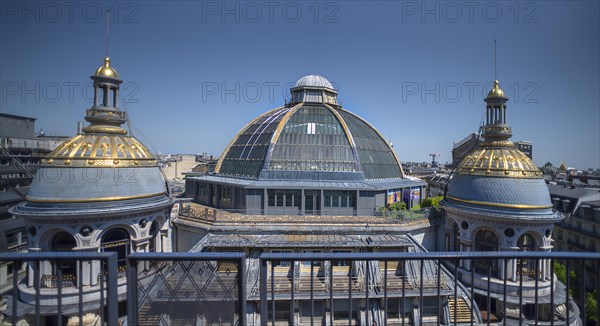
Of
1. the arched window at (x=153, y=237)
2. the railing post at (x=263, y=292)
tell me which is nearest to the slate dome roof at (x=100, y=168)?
the arched window at (x=153, y=237)

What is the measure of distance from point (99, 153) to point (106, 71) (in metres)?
6.75

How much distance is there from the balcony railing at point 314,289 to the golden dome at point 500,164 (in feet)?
21.4

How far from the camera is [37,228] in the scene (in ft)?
61.9

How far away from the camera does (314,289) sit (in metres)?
18.5


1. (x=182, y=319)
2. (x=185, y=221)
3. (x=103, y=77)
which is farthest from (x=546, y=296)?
(x=103, y=77)

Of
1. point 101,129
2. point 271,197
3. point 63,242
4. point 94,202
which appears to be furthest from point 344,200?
point 63,242

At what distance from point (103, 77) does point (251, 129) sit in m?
17.0

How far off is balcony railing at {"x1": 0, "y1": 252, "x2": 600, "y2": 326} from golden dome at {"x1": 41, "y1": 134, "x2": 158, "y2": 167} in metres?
6.95

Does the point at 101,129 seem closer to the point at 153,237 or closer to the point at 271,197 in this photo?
the point at 153,237

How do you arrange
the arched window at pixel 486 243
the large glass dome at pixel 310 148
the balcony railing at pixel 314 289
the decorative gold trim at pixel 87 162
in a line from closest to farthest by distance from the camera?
the balcony railing at pixel 314 289, the decorative gold trim at pixel 87 162, the arched window at pixel 486 243, the large glass dome at pixel 310 148

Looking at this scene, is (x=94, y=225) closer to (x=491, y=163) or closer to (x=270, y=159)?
(x=270, y=159)

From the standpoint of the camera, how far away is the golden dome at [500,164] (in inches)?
882

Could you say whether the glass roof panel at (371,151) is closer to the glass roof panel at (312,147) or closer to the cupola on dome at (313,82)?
the glass roof panel at (312,147)

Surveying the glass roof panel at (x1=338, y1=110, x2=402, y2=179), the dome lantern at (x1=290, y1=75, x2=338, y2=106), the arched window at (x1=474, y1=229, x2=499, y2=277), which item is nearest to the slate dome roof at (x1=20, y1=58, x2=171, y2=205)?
the glass roof panel at (x1=338, y1=110, x2=402, y2=179)
